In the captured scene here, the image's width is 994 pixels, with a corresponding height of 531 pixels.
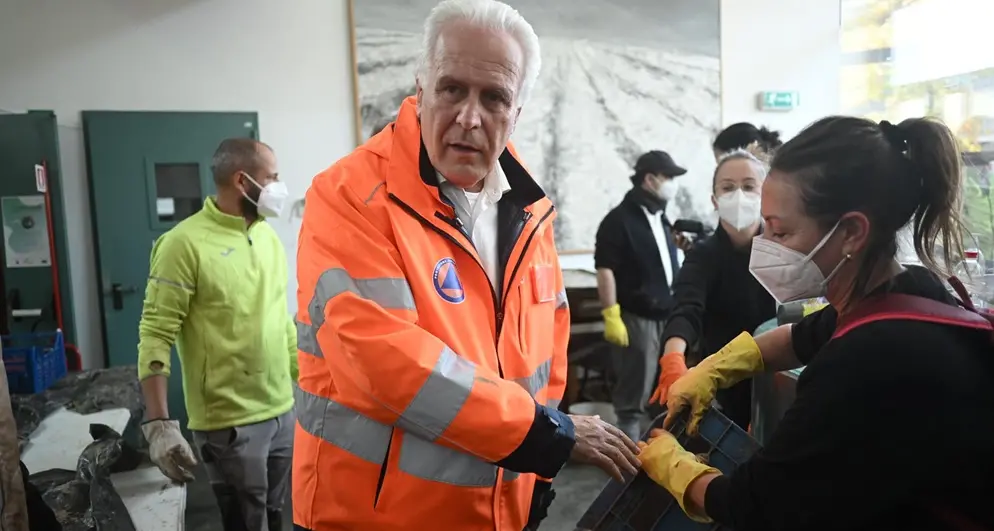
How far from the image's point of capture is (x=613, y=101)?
4734 mm

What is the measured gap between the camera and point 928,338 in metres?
0.86

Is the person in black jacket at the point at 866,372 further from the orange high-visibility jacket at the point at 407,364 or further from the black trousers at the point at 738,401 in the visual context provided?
the black trousers at the point at 738,401

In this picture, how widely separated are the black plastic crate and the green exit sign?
441 cm

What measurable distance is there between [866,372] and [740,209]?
3.87ft

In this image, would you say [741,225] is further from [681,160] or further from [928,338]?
[681,160]

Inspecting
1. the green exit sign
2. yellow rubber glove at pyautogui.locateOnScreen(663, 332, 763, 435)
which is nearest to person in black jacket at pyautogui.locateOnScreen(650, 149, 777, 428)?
yellow rubber glove at pyautogui.locateOnScreen(663, 332, 763, 435)

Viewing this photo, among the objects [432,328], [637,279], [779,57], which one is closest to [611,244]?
[637,279]

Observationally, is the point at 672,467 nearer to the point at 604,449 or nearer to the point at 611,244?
the point at 604,449

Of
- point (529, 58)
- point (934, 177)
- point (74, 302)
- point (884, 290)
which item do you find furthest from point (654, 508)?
point (74, 302)

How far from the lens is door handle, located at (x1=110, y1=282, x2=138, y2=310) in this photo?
377 cm

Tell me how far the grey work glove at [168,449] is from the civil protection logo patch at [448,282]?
1.26 meters

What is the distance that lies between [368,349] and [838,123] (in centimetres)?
80

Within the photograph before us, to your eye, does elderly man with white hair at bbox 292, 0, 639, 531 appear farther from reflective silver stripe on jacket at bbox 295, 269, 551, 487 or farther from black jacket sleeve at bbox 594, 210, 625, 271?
black jacket sleeve at bbox 594, 210, 625, 271

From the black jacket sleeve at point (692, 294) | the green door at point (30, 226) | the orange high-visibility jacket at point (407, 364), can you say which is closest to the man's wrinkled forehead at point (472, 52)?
the orange high-visibility jacket at point (407, 364)
